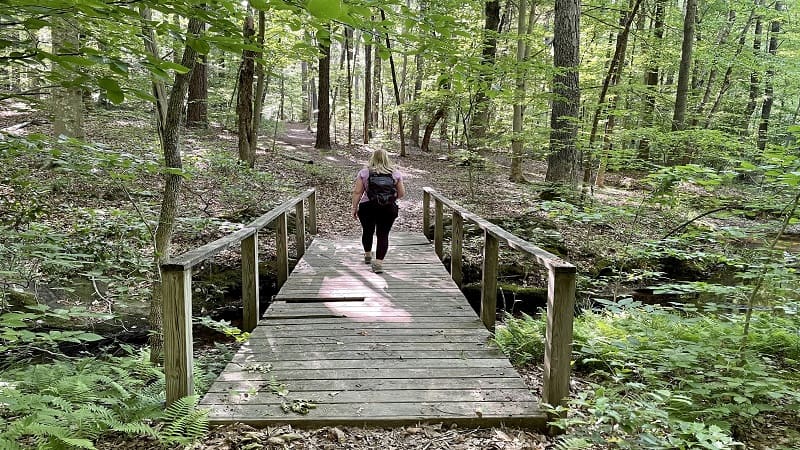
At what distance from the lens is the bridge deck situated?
10.3ft

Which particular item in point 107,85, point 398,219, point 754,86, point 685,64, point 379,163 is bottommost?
point 398,219

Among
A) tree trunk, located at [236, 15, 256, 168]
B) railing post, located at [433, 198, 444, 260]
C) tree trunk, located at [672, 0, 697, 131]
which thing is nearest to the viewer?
railing post, located at [433, 198, 444, 260]

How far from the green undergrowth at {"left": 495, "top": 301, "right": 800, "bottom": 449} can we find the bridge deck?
0.47m

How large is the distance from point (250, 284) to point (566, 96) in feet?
27.1

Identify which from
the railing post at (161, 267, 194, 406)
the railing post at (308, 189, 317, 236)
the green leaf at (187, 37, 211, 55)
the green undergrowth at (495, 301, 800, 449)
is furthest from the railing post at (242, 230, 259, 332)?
the railing post at (308, 189, 317, 236)

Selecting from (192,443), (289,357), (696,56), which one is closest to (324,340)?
(289,357)

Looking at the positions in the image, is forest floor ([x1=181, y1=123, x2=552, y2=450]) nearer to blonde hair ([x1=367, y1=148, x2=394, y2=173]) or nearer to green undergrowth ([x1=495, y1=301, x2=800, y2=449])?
Answer: green undergrowth ([x1=495, y1=301, x2=800, y2=449])

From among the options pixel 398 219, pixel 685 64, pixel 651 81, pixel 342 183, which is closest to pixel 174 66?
pixel 398 219

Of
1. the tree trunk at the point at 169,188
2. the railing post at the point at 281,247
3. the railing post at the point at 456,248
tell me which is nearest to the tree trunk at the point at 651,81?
the railing post at the point at 456,248

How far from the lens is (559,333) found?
3080mm

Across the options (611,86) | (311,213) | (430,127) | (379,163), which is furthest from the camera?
(430,127)

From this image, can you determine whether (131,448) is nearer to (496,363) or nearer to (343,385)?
(343,385)

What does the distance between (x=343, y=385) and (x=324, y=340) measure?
→ 963 millimetres

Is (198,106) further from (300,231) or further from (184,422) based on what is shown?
(184,422)
